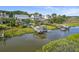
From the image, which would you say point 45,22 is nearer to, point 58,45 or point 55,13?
point 55,13

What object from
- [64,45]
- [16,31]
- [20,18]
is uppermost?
[20,18]

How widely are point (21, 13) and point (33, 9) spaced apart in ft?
0.41

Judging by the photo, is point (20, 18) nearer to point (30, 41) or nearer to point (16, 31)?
point (16, 31)

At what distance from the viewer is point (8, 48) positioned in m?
2.09

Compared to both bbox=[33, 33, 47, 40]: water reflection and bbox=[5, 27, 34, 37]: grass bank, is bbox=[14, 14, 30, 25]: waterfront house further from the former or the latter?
bbox=[33, 33, 47, 40]: water reflection

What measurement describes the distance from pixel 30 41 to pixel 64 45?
0.34m

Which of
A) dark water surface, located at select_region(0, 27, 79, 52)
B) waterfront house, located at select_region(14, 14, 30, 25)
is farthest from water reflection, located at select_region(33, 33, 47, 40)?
waterfront house, located at select_region(14, 14, 30, 25)

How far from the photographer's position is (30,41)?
2.11 meters

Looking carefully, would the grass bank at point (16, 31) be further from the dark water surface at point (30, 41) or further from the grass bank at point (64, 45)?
the grass bank at point (64, 45)

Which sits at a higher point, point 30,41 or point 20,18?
point 20,18

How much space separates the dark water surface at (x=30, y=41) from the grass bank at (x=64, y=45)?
4 cm

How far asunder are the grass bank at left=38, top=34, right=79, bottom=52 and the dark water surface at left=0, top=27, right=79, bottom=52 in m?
0.04

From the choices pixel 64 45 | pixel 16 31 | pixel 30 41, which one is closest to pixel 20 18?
pixel 16 31
